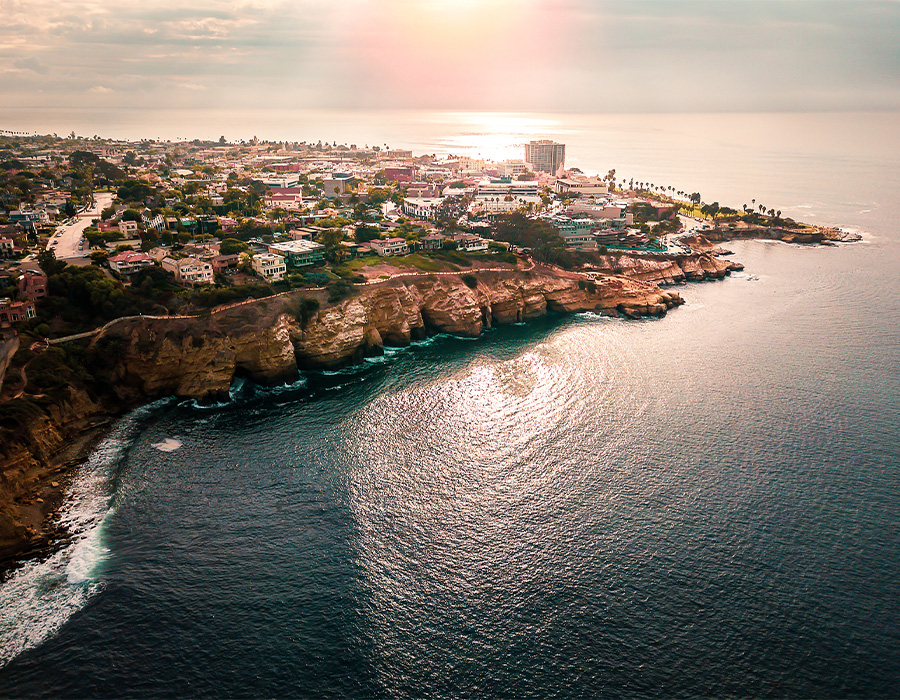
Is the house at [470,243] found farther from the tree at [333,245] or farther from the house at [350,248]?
the tree at [333,245]

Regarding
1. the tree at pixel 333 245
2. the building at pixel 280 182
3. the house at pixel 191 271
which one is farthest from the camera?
the building at pixel 280 182

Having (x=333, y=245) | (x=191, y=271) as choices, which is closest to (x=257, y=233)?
(x=333, y=245)

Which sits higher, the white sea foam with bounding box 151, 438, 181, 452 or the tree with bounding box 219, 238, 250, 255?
the tree with bounding box 219, 238, 250, 255

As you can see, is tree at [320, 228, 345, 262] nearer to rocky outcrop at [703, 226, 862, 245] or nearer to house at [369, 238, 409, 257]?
house at [369, 238, 409, 257]

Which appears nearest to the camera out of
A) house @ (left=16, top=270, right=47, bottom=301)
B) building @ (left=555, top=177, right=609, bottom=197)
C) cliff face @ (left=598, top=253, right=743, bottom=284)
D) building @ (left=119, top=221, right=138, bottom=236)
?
house @ (left=16, top=270, right=47, bottom=301)

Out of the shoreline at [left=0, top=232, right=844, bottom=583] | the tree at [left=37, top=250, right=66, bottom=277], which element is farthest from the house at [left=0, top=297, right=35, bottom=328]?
the tree at [left=37, top=250, right=66, bottom=277]

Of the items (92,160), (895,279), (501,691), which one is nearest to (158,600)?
(501,691)

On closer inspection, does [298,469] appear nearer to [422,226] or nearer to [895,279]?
[422,226]

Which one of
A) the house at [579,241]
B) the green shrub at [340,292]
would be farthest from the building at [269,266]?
the house at [579,241]
